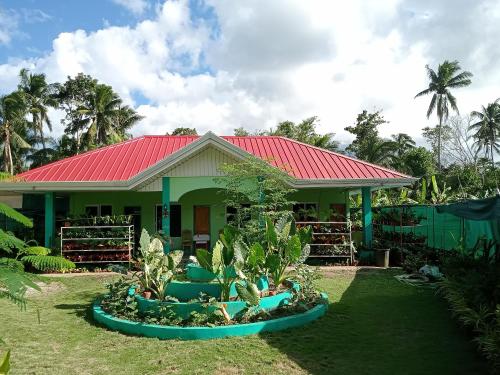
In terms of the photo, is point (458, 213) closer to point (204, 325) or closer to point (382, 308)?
point (382, 308)

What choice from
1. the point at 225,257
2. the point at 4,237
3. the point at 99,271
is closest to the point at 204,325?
the point at 225,257

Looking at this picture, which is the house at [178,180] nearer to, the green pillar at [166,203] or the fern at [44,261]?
the green pillar at [166,203]

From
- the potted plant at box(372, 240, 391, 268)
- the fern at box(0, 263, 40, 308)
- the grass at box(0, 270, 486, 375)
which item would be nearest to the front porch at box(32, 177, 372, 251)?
the potted plant at box(372, 240, 391, 268)

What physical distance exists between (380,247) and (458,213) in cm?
532

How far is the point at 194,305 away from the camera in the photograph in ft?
24.4

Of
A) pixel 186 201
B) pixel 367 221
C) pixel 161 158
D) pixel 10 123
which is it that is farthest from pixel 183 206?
pixel 10 123

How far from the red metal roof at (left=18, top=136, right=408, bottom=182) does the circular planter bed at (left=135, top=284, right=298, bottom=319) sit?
6341 mm

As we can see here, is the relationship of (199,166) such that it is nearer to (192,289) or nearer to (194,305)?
(192,289)

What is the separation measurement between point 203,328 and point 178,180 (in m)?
7.94

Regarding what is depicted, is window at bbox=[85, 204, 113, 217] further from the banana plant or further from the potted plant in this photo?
the potted plant

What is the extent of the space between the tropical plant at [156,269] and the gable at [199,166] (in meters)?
5.53

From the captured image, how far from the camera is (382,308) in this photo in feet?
28.4

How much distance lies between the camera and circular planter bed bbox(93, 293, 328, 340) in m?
6.93

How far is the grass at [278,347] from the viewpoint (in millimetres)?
5730
